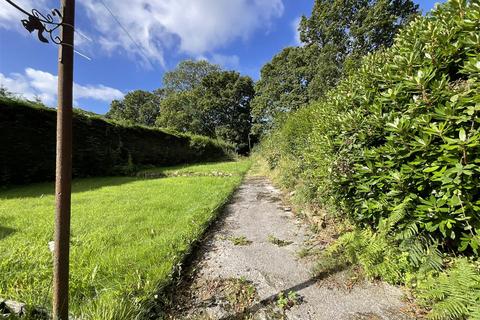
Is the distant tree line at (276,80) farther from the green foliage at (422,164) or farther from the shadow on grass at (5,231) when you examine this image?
the shadow on grass at (5,231)

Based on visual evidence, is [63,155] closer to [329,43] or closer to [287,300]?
[287,300]

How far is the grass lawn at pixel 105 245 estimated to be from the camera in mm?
1927

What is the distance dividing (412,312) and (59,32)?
346 cm

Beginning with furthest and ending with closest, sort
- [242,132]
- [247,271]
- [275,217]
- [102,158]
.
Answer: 1. [242,132]
2. [102,158]
3. [275,217]
4. [247,271]

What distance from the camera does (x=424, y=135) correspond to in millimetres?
1820

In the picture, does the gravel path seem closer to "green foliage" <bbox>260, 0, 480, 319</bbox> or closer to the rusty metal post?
"green foliage" <bbox>260, 0, 480, 319</bbox>

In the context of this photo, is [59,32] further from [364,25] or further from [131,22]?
[364,25]

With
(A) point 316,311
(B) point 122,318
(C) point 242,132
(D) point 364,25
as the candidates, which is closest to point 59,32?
(B) point 122,318

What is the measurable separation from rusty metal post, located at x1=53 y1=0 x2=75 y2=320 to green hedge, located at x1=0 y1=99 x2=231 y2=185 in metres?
7.95

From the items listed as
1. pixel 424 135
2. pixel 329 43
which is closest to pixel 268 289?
pixel 424 135

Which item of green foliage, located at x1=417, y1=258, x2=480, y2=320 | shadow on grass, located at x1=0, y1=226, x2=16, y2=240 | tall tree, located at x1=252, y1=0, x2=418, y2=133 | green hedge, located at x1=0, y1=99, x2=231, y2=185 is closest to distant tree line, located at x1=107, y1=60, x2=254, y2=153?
tall tree, located at x1=252, y1=0, x2=418, y2=133

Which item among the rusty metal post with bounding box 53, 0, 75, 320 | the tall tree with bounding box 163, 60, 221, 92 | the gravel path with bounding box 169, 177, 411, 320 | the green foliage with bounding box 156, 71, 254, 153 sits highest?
the tall tree with bounding box 163, 60, 221, 92

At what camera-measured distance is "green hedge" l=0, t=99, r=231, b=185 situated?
707 centimetres

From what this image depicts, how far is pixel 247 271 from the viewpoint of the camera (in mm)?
2643
